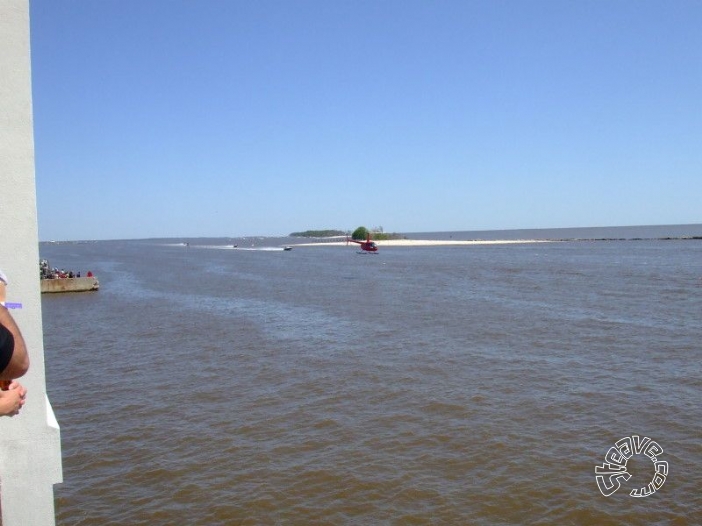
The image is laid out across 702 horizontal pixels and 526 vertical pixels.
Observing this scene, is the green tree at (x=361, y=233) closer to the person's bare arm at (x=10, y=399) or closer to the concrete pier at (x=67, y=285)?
the concrete pier at (x=67, y=285)

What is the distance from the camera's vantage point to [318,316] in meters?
22.4

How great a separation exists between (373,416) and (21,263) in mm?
7082

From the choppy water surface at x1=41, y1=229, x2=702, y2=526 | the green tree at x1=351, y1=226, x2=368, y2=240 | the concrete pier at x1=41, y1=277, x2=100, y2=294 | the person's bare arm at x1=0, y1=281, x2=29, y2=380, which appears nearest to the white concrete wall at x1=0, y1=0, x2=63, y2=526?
the person's bare arm at x1=0, y1=281, x2=29, y2=380

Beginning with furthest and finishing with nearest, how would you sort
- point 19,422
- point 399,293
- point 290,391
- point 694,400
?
→ point 399,293 → point 290,391 → point 694,400 → point 19,422

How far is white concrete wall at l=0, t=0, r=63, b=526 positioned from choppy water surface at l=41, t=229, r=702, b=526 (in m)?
2.63

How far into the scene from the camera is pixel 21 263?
413cm

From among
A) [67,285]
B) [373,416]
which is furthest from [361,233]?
[373,416]

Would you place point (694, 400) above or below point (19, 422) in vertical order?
below

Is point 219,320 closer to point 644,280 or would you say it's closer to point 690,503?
point 690,503

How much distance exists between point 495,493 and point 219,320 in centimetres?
1643

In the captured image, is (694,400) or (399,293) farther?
(399,293)

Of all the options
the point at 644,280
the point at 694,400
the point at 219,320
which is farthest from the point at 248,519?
the point at 644,280

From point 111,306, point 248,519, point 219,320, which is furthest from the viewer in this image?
point 111,306

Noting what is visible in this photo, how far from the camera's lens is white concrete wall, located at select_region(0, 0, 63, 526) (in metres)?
4.10
